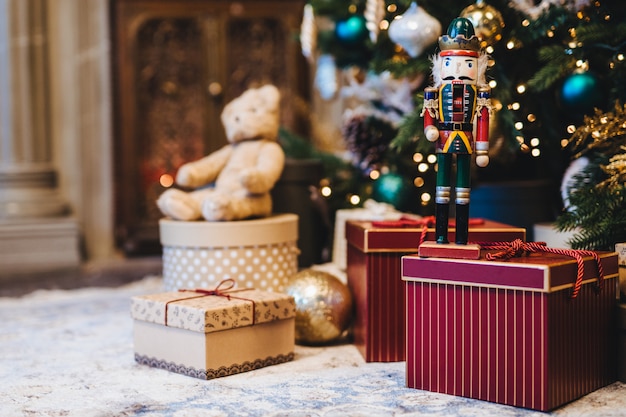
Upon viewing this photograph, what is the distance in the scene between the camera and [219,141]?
549 centimetres

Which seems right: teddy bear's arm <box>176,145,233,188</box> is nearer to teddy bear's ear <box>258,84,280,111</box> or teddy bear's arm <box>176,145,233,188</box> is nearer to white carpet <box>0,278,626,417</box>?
teddy bear's ear <box>258,84,280,111</box>

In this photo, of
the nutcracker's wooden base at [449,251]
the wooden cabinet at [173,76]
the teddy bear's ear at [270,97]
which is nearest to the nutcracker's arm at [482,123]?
the nutcracker's wooden base at [449,251]

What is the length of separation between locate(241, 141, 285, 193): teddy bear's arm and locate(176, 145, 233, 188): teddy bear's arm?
0.21m

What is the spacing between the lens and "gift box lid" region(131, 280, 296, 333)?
2371 mm

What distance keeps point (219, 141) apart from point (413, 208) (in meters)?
2.17

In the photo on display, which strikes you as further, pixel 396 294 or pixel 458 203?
pixel 396 294

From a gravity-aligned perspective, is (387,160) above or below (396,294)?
above

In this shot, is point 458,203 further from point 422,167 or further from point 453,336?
point 422,167

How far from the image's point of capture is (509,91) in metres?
3.04

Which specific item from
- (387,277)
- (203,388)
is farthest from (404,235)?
(203,388)

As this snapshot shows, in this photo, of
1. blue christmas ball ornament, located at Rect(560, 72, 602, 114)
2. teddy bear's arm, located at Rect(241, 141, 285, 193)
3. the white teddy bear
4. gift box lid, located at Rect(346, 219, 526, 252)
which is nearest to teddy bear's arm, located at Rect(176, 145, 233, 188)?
the white teddy bear

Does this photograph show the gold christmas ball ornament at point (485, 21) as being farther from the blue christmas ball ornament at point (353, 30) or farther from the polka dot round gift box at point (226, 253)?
the polka dot round gift box at point (226, 253)

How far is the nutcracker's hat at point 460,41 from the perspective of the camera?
219 cm

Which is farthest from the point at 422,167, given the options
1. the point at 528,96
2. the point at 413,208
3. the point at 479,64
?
the point at 479,64
